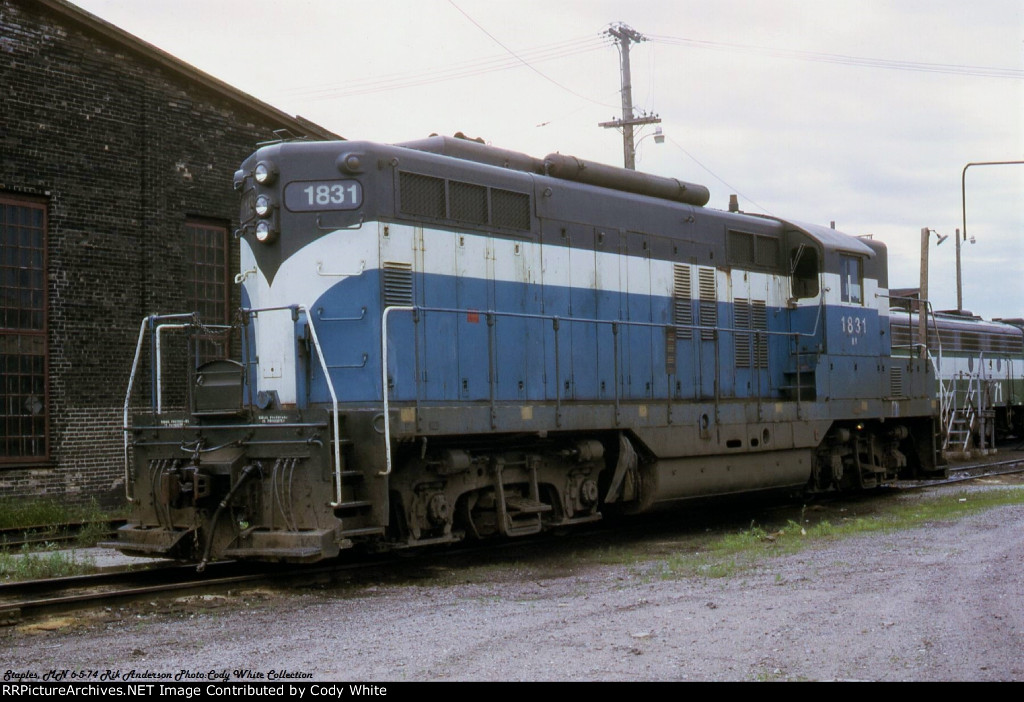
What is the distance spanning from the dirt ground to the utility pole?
18.8 metres

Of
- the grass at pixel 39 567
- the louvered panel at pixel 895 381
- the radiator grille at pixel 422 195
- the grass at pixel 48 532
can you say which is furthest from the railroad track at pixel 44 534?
the louvered panel at pixel 895 381

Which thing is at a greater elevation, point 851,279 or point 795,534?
point 851,279

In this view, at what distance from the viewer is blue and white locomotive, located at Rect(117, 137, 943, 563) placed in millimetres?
8453

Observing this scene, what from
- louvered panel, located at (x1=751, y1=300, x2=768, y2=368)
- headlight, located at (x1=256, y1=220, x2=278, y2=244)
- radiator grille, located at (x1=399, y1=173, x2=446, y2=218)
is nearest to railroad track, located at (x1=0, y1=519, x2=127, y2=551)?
headlight, located at (x1=256, y1=220, x2=278, y2=244)

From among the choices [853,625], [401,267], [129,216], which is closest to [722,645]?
[853,625]

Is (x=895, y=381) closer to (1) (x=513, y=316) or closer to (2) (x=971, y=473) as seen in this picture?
(2) (x=971, y=473)

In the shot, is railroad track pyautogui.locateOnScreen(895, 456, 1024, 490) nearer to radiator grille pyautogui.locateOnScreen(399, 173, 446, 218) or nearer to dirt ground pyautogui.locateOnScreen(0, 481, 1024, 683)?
dirt ground pyautogui.locateOnScreen(0, 481, 1024, 683)

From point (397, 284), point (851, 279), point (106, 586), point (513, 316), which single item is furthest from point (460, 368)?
point (851, 279)

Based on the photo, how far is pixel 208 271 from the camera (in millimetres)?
16422

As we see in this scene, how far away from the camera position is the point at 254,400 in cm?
917

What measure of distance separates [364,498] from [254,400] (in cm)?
153

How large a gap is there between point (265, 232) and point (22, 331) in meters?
6.57

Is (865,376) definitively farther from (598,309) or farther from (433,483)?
(433,483)

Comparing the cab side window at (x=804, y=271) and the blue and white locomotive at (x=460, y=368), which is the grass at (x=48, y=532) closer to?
the blue and white locomotive at (x=460, y=368)
